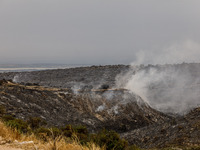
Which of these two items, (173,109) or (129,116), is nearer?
(129,116)

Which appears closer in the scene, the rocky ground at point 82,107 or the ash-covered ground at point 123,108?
the ash-covered ground at point 123,108

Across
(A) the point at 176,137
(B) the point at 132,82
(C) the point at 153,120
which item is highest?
(B) the point at 132,82

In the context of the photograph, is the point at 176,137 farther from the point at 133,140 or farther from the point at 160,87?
the point at 160,87

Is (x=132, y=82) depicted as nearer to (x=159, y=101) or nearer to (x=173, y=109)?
(x=159, y=101)

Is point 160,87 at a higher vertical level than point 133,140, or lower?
higher

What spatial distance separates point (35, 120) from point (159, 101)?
2213 centimetres

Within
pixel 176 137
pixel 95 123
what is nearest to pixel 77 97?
pixel 95 123

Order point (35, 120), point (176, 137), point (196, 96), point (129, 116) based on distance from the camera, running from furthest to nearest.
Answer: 1. point (196, 96)
2. point (129, 116)
3. point (35, 120)
4. point (176, 137)

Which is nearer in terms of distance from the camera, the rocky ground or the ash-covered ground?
the ash-covered ground

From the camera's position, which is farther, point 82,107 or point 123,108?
point 123,108

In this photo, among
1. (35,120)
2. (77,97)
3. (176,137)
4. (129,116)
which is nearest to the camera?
(176,137)

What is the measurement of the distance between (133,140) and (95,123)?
630 centimetres

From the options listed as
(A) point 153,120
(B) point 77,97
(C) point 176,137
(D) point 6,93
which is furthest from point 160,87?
(D) point 6,93

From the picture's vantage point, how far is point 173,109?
29.9 metres
